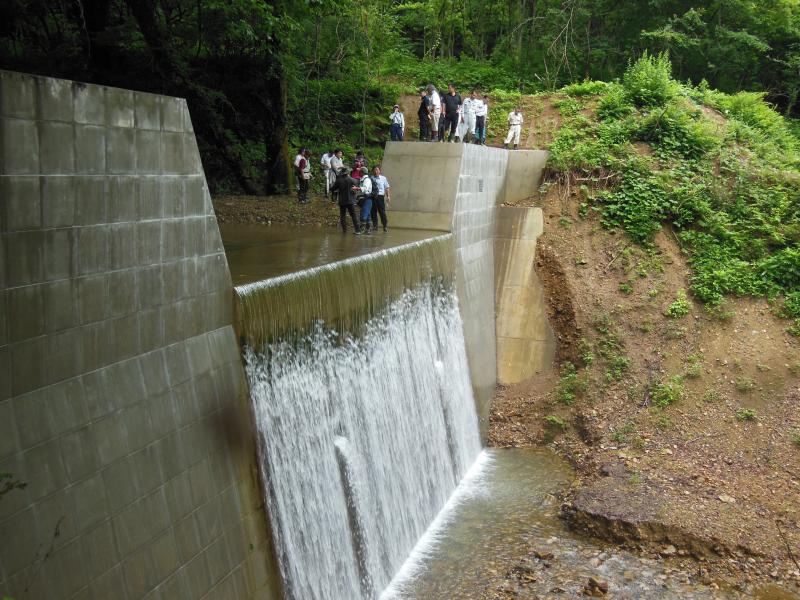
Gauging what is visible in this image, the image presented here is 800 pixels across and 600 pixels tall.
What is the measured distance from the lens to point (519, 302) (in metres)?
17.6

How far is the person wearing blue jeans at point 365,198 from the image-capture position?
47.8 feet

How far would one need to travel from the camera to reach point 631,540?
11500mm

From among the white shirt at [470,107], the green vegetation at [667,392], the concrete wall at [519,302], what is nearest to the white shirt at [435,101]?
the white shirt at [470,107]

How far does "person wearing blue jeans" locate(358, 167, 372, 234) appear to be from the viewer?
14.6 meters

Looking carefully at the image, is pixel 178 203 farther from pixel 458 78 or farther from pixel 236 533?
pixel 458 78

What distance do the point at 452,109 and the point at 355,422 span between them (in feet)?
34.5

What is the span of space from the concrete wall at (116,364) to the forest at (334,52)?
28.0 ft

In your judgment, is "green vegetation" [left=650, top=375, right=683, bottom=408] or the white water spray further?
"green vegetation" [left=650, top=375, right=683, bottom=408]

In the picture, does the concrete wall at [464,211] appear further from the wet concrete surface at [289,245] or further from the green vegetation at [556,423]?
the green vegetation at [556,423]

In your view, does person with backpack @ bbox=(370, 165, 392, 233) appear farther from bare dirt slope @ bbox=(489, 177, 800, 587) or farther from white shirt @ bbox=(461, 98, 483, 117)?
white shirt @ bbox=(461, 98, 483, 117)

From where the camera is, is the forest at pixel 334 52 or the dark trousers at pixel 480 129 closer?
the forest at pixel 334 52

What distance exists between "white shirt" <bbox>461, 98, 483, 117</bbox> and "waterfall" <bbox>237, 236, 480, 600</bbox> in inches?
269

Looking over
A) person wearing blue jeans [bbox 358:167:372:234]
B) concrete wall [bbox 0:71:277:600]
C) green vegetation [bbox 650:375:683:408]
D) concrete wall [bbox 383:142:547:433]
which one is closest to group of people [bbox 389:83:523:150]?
concrete wall [bbox 383:142:547:433]

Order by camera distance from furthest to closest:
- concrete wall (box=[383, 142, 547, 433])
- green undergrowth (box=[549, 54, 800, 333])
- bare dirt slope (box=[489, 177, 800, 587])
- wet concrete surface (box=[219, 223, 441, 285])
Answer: green undergrowth (box=[549, 54, 800, 333]) → concrete wall (box=[383, 142, 547, 433]) → bare dirt slope (box=[489, 177, 800, 587]) → wet concrete surface (box=[219, 223, 441, 285])
